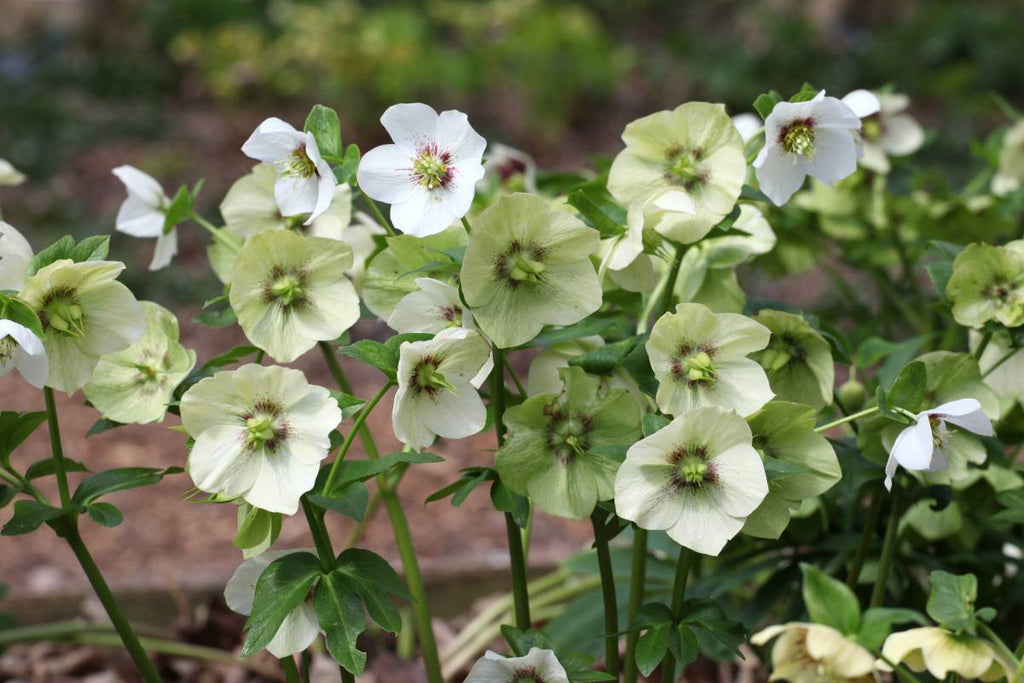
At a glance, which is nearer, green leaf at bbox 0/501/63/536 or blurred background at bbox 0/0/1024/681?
green leaf at bbox 0/501/63/536

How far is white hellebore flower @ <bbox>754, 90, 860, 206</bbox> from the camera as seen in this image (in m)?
0.73

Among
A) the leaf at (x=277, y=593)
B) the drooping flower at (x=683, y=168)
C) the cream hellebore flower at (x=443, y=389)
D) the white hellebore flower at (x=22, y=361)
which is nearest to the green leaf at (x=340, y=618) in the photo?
the leaf at (x=277, y=593)

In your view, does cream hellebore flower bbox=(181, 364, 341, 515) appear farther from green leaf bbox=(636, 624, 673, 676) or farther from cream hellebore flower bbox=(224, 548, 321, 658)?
green leaf bbox=(636, 624, 673, 676)

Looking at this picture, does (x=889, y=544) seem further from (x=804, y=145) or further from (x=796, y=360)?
(x=804, y=145)

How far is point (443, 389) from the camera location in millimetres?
703

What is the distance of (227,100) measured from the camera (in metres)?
4.38

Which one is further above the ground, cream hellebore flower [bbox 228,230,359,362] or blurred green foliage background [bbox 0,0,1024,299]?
cream hellebore flower [bbox 228,230,359,362]

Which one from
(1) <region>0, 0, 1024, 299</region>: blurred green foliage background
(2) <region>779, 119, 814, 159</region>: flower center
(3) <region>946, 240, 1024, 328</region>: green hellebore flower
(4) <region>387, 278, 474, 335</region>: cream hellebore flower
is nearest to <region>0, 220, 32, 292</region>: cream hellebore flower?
(4) <region>387, 278, 474, 335</region>: cream hellebore flower

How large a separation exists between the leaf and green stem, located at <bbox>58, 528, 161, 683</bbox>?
0.44ft

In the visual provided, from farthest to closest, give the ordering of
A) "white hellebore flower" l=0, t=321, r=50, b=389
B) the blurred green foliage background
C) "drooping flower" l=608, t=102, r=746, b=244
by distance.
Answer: the blurred green foliage background < "drooping flower" l=608, t=102, r=746, b=244 < "white hellebore flower" l=0, t=321, r=50, b=389

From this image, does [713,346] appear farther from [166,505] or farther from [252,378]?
[166,505]

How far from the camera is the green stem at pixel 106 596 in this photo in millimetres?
779

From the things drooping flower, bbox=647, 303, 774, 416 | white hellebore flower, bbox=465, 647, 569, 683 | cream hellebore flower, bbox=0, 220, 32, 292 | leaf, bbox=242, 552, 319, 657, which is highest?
cream hellebore flower, bbox=0, 220, 32, 292

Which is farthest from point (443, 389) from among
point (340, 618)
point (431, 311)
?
point (340, 618)
